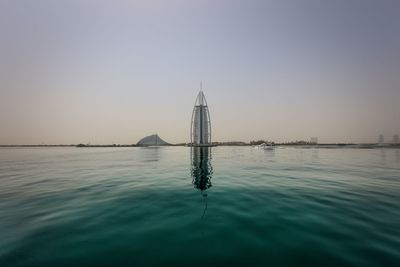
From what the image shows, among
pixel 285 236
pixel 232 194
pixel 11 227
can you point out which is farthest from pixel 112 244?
pixel 232 194

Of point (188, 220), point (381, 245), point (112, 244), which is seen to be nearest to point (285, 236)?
point (381, 245)

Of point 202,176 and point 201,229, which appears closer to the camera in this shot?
point 201,229

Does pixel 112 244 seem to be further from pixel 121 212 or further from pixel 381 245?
pixel 381 245

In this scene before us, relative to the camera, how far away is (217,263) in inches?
224

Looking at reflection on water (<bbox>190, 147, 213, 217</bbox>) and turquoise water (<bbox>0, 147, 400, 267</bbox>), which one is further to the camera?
reflection on water (<bbox>190, 147, 213, 217</bbox>)

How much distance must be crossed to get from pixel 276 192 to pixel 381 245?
775 centimetres

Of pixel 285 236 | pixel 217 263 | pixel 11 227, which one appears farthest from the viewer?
pixel 11 227

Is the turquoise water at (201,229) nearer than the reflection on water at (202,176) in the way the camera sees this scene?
Yes

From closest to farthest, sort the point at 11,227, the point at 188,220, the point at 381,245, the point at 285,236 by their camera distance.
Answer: the point at 381,245, the point at 285,236, the point at 11,227, the point at 188,220

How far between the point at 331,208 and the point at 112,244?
10.9 m

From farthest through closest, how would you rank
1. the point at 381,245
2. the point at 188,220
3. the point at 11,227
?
the point at 188,220
the point at 11,227
the point at 381,245

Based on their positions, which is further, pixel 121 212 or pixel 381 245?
pixel 121 212

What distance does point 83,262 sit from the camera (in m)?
5.77

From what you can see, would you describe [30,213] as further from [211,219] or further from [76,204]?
[211,219]
